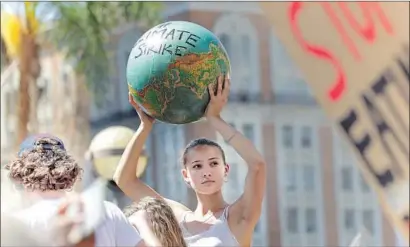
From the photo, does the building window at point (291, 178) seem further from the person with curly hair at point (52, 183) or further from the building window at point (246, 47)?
the person with curly hair at point (52, 183)

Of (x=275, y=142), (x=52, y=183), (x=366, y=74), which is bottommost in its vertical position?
(x=52, y=183)

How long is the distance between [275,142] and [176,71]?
11.9 m

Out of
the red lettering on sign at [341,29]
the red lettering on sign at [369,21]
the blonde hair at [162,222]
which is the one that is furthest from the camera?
the red lettering on sign at [341,29]

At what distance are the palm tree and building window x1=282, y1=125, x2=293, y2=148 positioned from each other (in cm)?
301

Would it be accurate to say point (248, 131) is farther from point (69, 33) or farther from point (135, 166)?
point (135, 166)

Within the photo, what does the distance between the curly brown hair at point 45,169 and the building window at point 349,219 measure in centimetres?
1307

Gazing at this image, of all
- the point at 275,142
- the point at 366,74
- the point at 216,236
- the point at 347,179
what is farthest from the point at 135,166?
the point at 347,179

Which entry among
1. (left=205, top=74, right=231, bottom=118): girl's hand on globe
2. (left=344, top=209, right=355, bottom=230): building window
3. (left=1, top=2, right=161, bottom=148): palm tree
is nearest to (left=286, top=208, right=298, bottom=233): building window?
(left=344, top=209, right=355, bottom=230): building window

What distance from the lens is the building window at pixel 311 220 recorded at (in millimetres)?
15578

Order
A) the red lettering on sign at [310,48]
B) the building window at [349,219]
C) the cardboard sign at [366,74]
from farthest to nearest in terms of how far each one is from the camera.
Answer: the building window at [349,219]
the red lettering on sign at [310,48]
the cardboard sign at [366,74]

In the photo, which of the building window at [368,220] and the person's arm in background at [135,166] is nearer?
the person's arm in background at [135,166]

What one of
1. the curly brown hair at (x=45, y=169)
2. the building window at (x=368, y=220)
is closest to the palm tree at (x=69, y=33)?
the building window at (x=368, y=220)

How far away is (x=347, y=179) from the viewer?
52.0 ft

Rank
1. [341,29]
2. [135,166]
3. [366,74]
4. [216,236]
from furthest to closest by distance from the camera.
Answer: [341,29] < [366,74] < [135,166] < [216,236]
